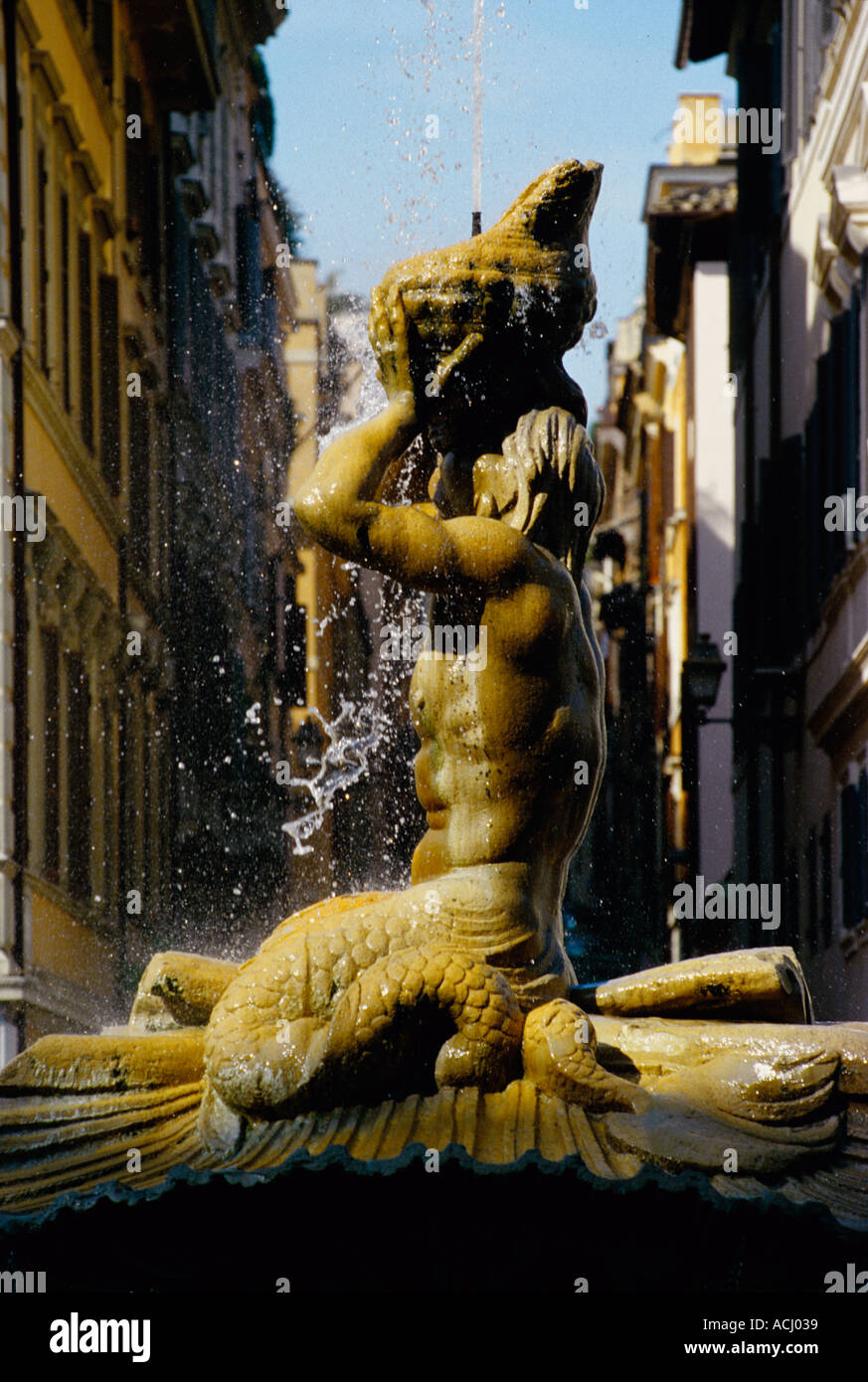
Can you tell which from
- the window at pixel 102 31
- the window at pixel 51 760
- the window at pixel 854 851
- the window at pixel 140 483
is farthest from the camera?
the window at pixel 140 483

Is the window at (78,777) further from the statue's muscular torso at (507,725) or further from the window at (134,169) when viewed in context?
the statue's muscular torso at (507,725)

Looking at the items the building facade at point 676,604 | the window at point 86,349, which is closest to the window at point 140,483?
the window at point 86,349

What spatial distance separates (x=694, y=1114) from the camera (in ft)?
17.7

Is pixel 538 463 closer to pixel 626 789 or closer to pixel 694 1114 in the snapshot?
pixel 694 1114

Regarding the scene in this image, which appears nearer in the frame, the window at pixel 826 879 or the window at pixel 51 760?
the window at pixel 51 760

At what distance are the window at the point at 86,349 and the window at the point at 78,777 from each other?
258 cm

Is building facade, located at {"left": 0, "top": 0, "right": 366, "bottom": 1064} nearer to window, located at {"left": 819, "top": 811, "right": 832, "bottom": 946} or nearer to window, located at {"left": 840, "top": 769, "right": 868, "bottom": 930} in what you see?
window, located at {"left": 819, "top": 811, "right": 832, "bottom": 946}

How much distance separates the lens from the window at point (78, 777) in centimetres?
2027

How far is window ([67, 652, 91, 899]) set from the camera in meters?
20.3

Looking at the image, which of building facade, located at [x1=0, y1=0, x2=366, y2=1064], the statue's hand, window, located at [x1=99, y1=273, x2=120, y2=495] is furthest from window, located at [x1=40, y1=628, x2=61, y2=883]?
the statue's hand

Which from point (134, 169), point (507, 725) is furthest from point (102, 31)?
point (507, 725)

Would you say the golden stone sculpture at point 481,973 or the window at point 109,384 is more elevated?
the window at point 109,384

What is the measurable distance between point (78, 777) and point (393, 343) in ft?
50.1

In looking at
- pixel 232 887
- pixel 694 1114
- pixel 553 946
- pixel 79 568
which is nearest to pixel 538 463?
pixel 553 946
